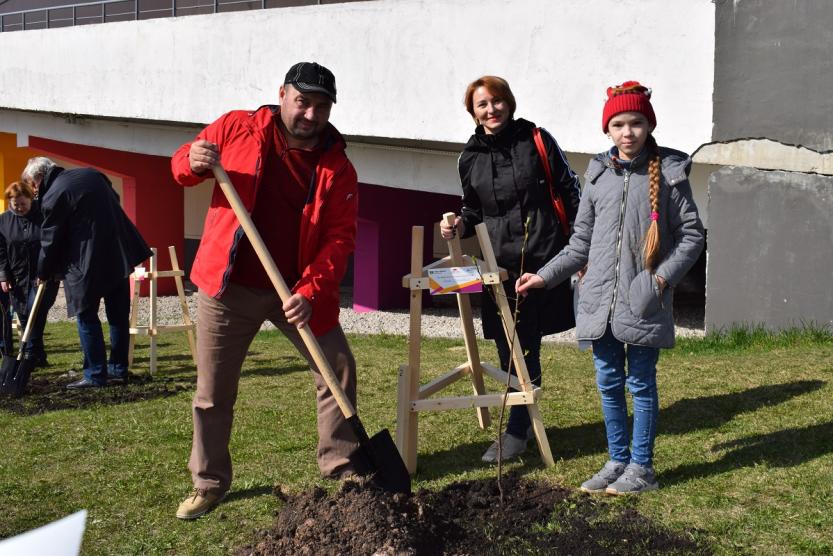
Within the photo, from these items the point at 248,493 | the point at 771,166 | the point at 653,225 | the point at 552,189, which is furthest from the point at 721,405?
the point at 771,166

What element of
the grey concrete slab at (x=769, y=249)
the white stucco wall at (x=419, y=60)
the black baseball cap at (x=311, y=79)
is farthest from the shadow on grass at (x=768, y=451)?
the white stucco wall at (x=419, y=60)

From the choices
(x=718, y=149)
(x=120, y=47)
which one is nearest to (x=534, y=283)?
(x=718, y=149)

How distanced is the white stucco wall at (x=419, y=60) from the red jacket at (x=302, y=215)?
5948 millimetres

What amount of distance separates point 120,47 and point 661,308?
1468 cm

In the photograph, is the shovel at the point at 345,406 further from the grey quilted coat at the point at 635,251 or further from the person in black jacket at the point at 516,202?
the grey quilted coat at the point at 635,251

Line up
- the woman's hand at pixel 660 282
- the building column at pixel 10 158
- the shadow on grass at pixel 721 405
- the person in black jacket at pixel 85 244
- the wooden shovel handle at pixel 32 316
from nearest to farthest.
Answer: the woman's hand at pixel 660 282
the shadow on grass at pixel 721 405
the person in black jacket at pixel 85 244
the wooden shovel handle at pixel 32 316
the building column at pixel 10 158

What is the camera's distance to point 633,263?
403 centimetres

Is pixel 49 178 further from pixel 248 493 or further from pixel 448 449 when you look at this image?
pixel 448 449

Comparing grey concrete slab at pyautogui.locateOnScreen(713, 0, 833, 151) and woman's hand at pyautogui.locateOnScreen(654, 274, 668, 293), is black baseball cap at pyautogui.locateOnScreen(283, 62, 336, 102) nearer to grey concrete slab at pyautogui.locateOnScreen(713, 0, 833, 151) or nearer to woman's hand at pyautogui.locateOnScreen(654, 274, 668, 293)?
woman's hand at pyautogui.locateOnScreen(654, 274, 668, 293)

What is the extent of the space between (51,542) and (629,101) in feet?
10.6

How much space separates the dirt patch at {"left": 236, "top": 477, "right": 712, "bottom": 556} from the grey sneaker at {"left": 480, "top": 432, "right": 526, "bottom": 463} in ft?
2.07

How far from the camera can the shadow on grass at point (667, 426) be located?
188 inches

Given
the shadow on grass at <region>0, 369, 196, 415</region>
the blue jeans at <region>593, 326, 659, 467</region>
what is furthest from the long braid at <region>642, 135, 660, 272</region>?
the shadow on grass at <region>0, 369, 196, 415</region>

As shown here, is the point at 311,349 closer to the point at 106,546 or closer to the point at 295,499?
the point at 295,499
